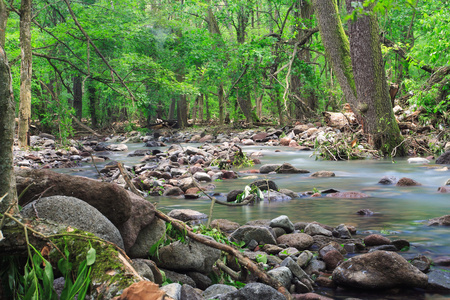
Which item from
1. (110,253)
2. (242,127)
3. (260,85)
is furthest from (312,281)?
(242,127)

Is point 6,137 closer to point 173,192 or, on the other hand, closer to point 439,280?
point 439,280

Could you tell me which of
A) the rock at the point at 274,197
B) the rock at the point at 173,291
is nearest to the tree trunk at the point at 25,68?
the rock at the point at 274,197

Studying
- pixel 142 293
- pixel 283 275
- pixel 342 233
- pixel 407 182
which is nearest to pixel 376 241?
pixel 342 233

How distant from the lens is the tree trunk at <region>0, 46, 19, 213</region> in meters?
1.90

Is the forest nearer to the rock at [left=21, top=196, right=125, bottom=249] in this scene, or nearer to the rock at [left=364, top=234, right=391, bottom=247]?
the rock at [left=364, top=234, right=391, bottom=247]

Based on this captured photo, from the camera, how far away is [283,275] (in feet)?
8.66

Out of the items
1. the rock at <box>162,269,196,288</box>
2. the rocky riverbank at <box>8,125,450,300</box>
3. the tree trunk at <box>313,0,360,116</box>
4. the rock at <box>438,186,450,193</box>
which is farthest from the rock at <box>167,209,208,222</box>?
the tree trunk at <box>313,0,360,116</box>

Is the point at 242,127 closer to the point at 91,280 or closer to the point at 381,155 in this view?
the point at 381,155

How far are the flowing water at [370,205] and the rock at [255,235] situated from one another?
1022 mm

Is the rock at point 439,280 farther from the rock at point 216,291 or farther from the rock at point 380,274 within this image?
the rock at point 216,291

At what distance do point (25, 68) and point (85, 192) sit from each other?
750 centimetres

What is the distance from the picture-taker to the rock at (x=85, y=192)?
2590mm

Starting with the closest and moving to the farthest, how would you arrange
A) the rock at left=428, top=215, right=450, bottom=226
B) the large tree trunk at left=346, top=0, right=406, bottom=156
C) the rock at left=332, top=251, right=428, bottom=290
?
the rock at left=332, top=251, right=428, bottom=290 < the rock at left=428, top=215, right=450, bottom=226 < the large tree trunk at left=346, top=0, right=406, bottom=156

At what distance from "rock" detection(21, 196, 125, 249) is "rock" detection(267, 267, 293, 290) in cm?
100
